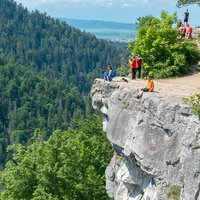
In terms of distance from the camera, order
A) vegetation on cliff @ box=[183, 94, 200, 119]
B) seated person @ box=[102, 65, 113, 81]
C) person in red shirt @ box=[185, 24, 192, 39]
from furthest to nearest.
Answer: person in red shirt @ box=[185, 24, 192, 39] → seated person @ box=[102, 65, 113, 81] → vegetation on cliff @ box=[183, 94, 200, 119]

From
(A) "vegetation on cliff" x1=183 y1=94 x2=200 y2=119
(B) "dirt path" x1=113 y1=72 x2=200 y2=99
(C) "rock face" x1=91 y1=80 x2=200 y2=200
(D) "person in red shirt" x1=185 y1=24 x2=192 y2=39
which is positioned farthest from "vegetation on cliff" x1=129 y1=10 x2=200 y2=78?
(A) "vegetation on cliff" x1=183 y1=94 x2=200 y2=119

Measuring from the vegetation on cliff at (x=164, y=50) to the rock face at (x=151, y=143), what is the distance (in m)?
3.35

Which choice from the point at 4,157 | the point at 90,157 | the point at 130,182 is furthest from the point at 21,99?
the point at 130,182

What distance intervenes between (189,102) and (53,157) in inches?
620

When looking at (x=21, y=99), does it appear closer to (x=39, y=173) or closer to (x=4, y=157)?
(x=4, y=157)

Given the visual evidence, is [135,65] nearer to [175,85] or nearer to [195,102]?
[175,85]

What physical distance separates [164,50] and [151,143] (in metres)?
7.72

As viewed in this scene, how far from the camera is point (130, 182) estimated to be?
1953cm

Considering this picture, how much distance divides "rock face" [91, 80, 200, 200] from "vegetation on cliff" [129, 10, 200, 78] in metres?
3.35

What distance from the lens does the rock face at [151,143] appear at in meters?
15.2

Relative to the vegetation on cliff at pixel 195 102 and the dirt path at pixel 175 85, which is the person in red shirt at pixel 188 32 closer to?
the dirt path at pixel 175 85

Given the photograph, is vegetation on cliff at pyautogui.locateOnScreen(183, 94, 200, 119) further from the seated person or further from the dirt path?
the seated person

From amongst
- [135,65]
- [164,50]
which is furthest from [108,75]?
[164,50]

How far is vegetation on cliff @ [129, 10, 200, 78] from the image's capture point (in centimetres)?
2306
